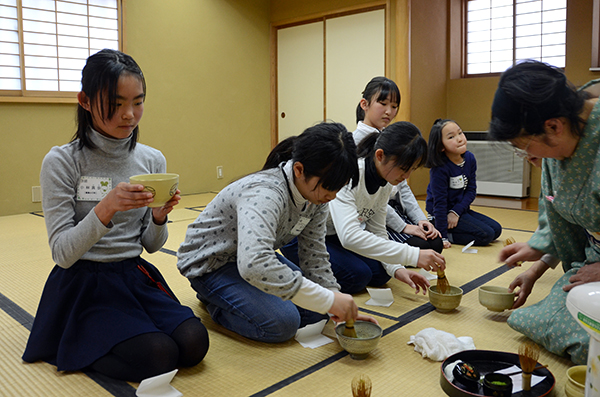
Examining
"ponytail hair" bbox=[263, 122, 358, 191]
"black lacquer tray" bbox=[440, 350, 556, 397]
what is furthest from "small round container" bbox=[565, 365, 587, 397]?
"ponytail hair" bbox=[263, 122, 358, 191]

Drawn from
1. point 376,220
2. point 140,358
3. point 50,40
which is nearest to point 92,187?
point 140,358

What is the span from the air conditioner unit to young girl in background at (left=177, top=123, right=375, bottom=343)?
12.7 feet

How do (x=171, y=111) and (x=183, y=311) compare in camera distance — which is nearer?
(x=183, y=311)

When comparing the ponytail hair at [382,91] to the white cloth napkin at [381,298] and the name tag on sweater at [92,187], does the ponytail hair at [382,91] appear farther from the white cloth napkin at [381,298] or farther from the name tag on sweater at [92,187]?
the name tag on sweater at [92,187]

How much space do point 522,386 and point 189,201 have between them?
13.6 ft

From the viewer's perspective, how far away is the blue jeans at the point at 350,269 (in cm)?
212

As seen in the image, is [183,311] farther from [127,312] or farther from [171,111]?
[171,111]

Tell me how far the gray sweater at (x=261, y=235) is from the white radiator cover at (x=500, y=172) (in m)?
3.76

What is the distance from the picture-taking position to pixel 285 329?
1606 millimetres

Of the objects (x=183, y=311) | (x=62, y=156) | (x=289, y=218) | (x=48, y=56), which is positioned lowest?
(x=183, y=311)

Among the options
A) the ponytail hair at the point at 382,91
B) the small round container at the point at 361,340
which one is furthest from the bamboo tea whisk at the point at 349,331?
the ponytail hair at the point at 382,91

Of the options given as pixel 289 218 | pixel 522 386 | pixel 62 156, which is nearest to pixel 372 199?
pixel 289 218

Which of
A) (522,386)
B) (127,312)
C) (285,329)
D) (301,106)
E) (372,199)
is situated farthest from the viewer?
(301,106)

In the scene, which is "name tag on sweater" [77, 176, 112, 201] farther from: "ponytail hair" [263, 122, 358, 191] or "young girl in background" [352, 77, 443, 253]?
"young girl in background" [352, 77, 443, 253]
